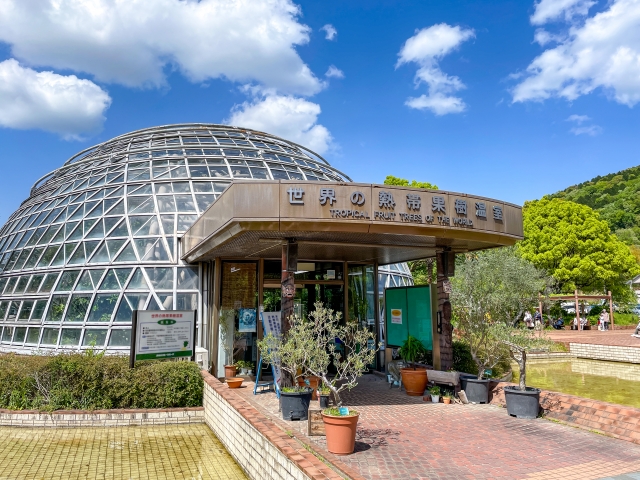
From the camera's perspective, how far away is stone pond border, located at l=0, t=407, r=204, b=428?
1033 cm

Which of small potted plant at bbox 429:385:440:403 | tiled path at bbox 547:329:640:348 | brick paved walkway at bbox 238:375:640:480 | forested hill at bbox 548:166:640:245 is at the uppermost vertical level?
forested hill at bbox 548:166:640:245

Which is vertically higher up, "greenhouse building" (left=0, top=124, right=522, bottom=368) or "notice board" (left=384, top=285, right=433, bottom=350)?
"greenhouse building" (left=0, top=124, right=522, bottom=368)

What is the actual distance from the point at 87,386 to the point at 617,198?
275ft

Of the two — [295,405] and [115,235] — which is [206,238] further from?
[115,235]

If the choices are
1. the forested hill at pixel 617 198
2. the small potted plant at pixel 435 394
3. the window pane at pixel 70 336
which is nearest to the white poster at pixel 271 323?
the small potted plant at pixel 435 394

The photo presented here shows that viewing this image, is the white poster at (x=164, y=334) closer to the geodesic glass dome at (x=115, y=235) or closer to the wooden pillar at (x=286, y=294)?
the geodesic glass dome at (x=115, y=235)

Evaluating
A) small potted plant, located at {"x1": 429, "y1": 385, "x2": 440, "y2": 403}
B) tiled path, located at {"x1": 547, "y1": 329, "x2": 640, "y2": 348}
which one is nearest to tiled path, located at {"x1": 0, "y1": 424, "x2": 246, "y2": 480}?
small potted plant, located at {"x1": 429, "y1": 385, "x2": 440, "y2": 403}

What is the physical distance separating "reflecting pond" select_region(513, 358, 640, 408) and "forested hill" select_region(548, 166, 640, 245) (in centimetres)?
4741

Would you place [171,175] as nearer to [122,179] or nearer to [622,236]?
[122,179]

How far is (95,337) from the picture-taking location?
14984mm

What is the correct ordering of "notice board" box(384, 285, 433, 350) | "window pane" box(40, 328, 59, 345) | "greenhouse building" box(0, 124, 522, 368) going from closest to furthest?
"greenhouse building" box(0, 124, 522, 368), "notice board" box(384, 285, 433, 350), "window pane" box(40, 328, 59, 345)

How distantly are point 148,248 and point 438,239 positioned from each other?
1041 cm

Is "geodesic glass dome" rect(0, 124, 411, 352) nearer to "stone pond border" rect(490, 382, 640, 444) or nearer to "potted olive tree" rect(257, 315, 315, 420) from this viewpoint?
"potted olive tree" rect(257, 315, 315, 420)

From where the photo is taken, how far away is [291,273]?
405 inches
